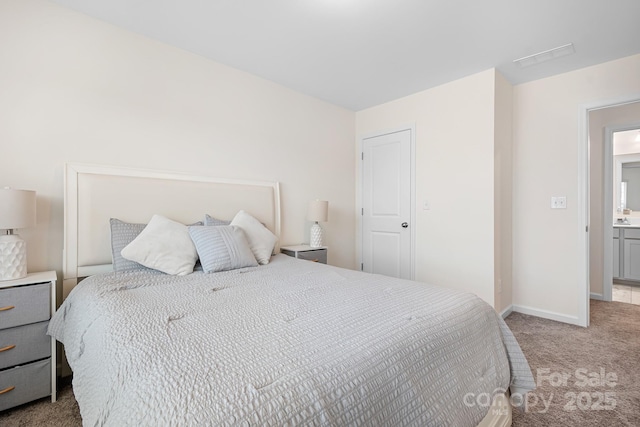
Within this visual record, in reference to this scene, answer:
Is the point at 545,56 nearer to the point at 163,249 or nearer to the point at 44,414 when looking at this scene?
the point at 163,249

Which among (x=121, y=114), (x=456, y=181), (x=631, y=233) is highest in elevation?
(x=121, y=114)

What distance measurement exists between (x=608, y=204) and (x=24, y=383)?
5.54 meters

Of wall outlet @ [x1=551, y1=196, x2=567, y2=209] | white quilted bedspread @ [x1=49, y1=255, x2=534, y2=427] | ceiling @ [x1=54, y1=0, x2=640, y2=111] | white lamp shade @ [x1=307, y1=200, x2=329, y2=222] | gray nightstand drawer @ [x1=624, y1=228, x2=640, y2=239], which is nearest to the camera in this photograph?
white quilted bedspread @ [x1=49, y1=255, x2=534, y2=427]

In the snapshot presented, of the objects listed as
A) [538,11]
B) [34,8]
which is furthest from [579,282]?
[34,8]

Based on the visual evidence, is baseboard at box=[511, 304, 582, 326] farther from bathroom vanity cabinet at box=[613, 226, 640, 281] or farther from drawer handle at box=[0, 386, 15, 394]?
drawer handle at box=[0, 386, 15, 394]

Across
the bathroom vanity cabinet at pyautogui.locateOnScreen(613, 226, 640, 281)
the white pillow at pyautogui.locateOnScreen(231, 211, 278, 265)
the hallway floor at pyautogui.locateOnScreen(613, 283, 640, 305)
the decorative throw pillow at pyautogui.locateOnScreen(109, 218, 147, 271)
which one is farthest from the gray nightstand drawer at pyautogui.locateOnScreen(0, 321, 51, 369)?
the bathroom vanity cabinet at pyautogui.locateOnScreen(613, 226, 640, 281)

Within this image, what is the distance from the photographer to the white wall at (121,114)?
1927mm

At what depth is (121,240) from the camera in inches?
80.1

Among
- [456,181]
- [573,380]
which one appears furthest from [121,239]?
[573,380]

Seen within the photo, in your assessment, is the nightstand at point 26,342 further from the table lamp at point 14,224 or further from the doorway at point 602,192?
the doorway at point 602,192

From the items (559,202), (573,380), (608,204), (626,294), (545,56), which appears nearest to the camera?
(573,380)

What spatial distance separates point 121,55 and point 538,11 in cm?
304

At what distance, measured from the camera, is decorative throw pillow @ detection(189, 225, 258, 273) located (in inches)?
82.7

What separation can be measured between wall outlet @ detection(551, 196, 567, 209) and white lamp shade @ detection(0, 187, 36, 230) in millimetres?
4311
